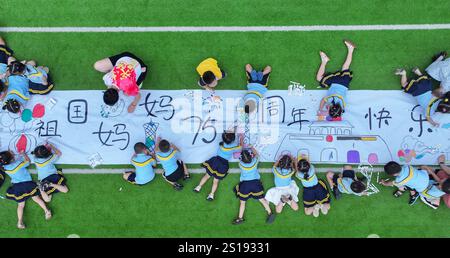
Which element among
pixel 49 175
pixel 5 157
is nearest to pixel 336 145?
pixel 49 175

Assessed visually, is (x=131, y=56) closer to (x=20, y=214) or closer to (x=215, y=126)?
(x=215, y=126)

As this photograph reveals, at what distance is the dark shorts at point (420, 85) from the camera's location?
7.63 metres

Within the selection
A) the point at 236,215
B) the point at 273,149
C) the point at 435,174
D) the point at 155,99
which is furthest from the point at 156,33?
the point at 435,174

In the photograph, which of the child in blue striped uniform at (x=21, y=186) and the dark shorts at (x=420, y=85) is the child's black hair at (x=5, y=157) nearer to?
the child in blue striped uniform at (x=21, y=186)

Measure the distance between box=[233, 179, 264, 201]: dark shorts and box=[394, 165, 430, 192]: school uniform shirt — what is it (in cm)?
298

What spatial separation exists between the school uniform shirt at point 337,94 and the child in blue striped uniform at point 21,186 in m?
7.07

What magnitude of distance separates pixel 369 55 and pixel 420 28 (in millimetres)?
1337

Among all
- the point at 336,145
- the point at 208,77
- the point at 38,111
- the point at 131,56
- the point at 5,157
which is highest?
the point at 131,56

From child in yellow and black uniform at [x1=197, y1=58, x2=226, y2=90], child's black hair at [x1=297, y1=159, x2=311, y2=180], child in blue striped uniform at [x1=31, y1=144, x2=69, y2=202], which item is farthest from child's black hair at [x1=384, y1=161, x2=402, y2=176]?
child in blue striped uniform at [x1=31, y1=144, x2=69, y2=202]

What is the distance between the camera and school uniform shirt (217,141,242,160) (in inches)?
302

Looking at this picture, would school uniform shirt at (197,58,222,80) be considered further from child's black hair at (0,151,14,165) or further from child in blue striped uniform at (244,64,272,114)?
child's black hair at (0,151,14,165)

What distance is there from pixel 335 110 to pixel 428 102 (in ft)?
7.10

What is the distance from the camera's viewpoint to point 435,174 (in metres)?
7.64

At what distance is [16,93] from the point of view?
307 inches
